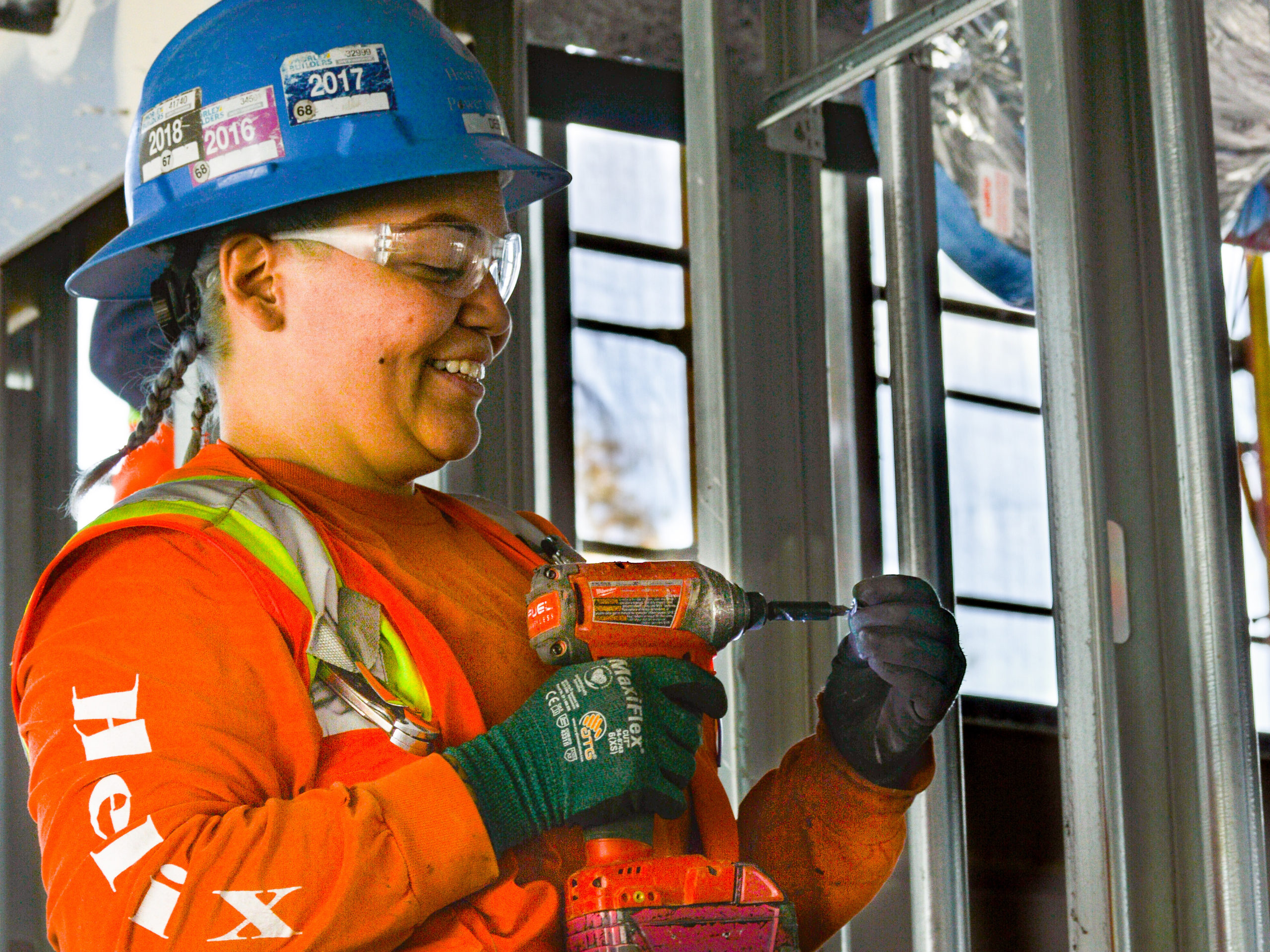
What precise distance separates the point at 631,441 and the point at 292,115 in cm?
409

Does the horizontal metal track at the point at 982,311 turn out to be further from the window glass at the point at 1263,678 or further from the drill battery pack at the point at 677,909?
the drill battery pack at the point at 677,909

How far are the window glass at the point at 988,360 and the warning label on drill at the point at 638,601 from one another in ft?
16.0

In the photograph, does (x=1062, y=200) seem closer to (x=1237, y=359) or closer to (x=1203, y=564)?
(x=1203, y=564)

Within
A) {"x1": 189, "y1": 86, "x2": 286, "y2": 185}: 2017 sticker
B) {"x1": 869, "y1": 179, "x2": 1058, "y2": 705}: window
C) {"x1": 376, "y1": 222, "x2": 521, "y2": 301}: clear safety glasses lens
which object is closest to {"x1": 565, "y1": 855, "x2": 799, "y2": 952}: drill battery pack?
{"x1": 376, "y1": 222, "x2": 521, "y2": 301}: clear safety glasses lens

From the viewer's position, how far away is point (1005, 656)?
255 inches

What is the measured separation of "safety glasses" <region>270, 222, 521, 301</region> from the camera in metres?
1.75

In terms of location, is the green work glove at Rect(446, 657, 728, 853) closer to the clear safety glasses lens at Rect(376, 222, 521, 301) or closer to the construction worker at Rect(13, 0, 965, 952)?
the construction worker at Rect(13, 0, 965, 952)

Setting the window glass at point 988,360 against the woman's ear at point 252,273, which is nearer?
the woman's ear at point 252,273

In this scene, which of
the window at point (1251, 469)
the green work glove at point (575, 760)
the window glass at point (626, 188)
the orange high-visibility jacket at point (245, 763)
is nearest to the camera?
the orange high-visibility jacket at point (245, 763)

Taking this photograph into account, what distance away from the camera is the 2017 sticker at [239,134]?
5.80 feet

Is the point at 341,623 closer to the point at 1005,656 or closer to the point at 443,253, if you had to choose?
the point at 443,253

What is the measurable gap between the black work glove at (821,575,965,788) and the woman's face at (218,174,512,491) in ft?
1.70

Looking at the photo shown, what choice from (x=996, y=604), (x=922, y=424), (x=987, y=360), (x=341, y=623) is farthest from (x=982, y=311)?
(x=341, y=623)

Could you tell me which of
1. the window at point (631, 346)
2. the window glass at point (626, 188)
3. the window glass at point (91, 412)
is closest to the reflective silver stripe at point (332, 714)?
the window glass at point (91, 412)
